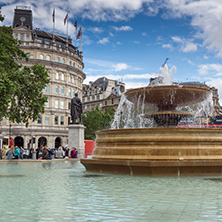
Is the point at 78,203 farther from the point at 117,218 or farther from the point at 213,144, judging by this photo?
the point at 213,144

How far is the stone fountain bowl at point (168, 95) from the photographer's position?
11.0 m

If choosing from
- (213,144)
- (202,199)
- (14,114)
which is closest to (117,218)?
(202,199)

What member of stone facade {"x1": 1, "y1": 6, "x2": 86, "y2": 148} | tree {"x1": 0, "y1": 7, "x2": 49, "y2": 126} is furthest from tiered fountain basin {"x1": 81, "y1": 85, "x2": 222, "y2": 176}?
stone facade {"x1": 1, "y1": 6, "x2": 86, "y2": 148}

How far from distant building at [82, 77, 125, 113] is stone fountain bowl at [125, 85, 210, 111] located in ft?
215

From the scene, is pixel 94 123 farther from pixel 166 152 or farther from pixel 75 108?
pixel 166 152

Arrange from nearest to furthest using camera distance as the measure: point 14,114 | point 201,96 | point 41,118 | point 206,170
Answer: point 206,170 → point 201,96 → point 14,114 → point 41,118

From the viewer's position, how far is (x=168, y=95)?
11539mm

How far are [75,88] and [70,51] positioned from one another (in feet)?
25.8

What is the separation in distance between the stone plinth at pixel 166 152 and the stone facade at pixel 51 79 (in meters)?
47.0

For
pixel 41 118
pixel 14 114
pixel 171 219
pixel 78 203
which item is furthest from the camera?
pixel 41 118

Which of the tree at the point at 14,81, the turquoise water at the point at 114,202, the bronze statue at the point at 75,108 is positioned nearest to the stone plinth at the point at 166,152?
the turquoise water at the point at 114,202

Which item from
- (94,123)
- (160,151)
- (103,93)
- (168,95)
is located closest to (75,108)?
(168,95)

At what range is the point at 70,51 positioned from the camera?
6134 centimetres

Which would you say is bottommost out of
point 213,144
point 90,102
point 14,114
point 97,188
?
point 97,188
